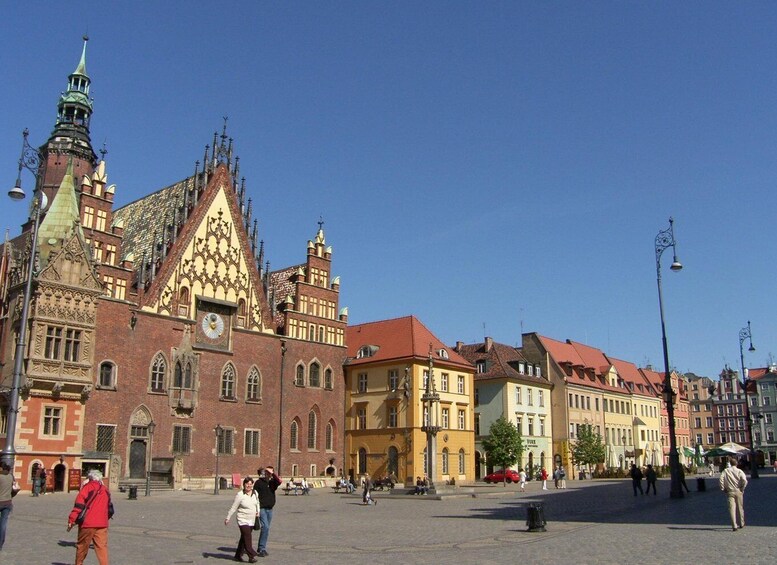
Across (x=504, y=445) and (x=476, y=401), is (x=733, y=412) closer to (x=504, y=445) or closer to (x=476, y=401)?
(x=476, y=401)

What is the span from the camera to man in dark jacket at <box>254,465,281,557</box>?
16328 mm

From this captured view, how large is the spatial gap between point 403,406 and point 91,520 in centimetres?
4933

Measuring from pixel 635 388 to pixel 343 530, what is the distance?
8340 cm

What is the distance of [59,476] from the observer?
4266cm

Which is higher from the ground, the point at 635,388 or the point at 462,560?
the point at 635,388

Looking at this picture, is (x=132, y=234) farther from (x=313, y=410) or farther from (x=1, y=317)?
(x=313, y=410)

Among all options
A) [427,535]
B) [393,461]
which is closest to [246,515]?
[427,535]

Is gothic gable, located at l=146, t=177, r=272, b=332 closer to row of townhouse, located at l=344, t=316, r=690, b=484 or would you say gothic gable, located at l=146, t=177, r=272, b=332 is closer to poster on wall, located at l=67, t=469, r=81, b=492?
poster on wall, located at l=67, t=469, r=81, b=492

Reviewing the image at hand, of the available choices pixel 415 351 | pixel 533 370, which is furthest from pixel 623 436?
pixel 415 351

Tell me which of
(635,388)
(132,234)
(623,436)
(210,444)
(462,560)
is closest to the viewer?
(462,560)

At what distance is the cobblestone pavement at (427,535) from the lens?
15602 mm

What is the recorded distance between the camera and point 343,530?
896 inches

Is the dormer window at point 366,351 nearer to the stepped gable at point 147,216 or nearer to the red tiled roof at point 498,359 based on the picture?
the red tiled roof at point 498,359

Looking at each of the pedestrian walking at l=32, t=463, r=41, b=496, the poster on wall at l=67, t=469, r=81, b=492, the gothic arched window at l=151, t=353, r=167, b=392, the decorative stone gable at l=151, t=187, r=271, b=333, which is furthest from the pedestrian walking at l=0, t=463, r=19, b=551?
the decorative stone gable at l=151, t=187, r=271, b=333
